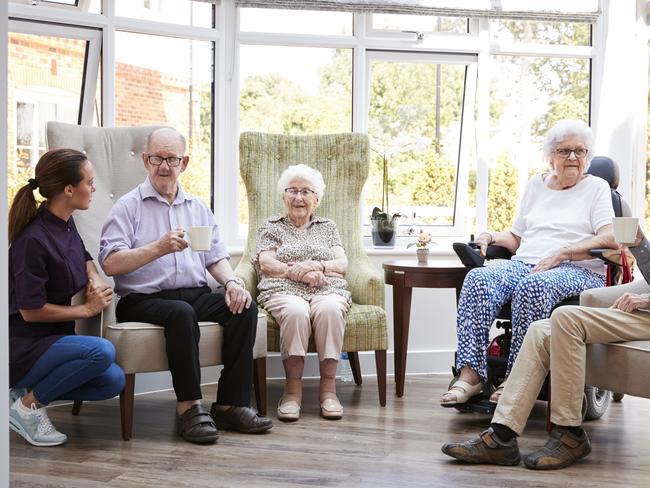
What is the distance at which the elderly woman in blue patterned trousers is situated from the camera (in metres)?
3.40

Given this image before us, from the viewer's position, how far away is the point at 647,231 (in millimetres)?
5156

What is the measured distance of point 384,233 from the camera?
473 centimetres

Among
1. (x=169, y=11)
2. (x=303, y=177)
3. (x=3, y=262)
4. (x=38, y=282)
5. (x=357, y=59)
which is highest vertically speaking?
(x=169, y=11)

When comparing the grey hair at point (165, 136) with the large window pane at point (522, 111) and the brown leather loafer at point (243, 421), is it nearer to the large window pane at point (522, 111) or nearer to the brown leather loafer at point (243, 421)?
the brown leather loafer at point (243, 421)

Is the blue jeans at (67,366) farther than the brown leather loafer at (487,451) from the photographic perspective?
Yes

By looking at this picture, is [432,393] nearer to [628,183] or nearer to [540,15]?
[628,183]

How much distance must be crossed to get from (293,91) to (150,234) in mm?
1702

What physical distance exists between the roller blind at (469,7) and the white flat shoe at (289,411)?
2.14 metres

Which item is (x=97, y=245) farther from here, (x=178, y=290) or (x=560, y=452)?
(x=560, y=452)

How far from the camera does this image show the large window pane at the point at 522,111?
16.4 feet

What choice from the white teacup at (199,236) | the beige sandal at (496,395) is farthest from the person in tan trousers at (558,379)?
the white teacup at (199,236)

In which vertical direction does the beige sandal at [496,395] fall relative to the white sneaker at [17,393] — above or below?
below

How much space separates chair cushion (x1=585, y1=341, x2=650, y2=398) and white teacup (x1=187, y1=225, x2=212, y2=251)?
4.39 feet

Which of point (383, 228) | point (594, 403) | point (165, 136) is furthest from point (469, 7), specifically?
point (594, 403)
